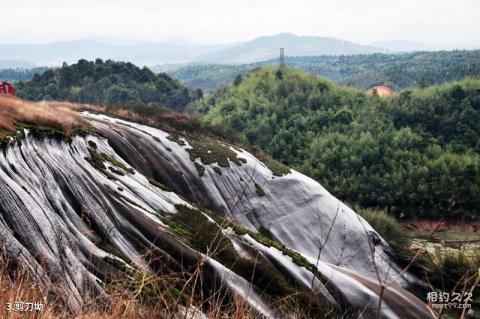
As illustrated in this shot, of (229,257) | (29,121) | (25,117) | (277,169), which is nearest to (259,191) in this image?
(277,169)

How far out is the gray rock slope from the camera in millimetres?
9570

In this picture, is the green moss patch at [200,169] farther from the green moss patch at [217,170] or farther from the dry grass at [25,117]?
the dry grass at [25,117]

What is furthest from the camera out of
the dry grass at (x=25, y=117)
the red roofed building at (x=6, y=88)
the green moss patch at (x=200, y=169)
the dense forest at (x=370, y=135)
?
the dense forest at (x=370, y=135)

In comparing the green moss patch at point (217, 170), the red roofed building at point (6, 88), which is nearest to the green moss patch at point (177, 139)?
the green moss patch at point (217, 170)

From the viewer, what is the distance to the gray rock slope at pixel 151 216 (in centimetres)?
957

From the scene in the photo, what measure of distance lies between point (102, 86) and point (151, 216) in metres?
82.0

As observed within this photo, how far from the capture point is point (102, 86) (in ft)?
309

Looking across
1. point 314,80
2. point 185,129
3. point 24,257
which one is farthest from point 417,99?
point 24,257

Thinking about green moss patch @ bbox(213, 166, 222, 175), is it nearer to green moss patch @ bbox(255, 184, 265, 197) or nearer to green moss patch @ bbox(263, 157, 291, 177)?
green moss patch @ bbox(255, 184, 265, 197)

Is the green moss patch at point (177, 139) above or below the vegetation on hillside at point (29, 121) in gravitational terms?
below

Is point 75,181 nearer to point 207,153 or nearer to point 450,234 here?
point 207,153

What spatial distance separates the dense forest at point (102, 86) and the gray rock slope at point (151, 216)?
6400 cm

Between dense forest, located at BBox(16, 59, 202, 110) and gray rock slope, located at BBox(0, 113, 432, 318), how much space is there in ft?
210

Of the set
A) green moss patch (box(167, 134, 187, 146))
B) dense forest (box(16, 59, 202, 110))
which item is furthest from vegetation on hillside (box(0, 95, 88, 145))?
dense forest (box(16, 59, 202, 110))
